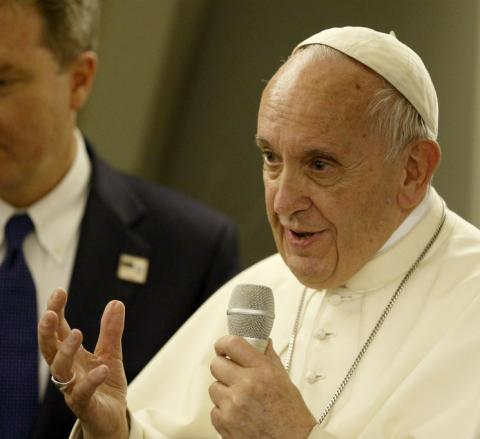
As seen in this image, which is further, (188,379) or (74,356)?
(188,379)

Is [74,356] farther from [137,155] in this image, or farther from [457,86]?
[137,155]

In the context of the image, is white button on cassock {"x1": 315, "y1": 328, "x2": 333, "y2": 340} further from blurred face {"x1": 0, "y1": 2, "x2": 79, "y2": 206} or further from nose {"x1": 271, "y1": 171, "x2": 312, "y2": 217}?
blurred face {"x1": 0, "y1": 2, "x2": 79, "y2": 206}

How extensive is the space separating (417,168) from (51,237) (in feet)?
5.45

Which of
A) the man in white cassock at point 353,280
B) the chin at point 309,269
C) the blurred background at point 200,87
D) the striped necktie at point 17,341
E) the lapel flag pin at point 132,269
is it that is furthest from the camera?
the blurred background at point 200,87

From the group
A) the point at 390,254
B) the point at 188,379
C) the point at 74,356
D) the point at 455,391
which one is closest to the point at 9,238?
the point at 188,379

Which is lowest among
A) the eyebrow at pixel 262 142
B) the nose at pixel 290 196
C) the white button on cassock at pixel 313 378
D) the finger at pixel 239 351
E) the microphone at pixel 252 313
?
the white button on cassock at pixel 313 378

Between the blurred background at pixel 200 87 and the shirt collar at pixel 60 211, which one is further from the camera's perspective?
the blurred background at pixel 200 87

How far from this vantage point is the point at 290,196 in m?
2.61

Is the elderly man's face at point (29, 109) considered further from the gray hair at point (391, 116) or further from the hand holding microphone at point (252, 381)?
the hand holding microphone at point (252, 381)

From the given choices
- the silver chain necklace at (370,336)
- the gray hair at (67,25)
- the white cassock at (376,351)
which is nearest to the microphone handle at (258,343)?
the white cassock at (376,351)

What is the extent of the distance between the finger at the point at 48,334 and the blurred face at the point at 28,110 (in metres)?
1.37

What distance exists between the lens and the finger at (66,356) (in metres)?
2.47

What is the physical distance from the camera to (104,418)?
2.63m

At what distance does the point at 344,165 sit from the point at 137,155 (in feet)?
11.2
